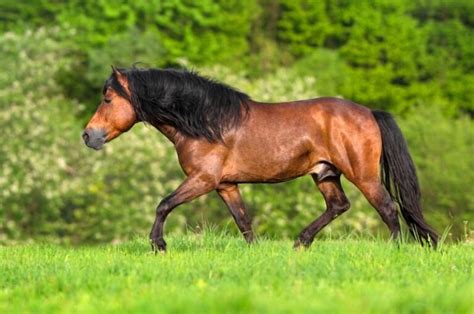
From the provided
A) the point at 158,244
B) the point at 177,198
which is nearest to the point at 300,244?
the point at 177,198

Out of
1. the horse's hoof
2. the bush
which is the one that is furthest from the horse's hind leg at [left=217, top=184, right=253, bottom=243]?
the bush

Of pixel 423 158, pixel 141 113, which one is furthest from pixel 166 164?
pixel 141 113

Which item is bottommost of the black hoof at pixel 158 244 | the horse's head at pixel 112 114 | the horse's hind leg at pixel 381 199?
the black hoof at pixel 158 244

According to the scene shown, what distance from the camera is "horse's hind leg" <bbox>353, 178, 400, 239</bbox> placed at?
524 inches

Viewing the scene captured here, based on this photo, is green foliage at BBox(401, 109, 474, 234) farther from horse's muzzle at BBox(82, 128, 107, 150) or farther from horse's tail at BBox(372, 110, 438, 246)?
horse's muzzle at BBox(82, 128, 107, 150)

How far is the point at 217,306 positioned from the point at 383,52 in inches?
3072

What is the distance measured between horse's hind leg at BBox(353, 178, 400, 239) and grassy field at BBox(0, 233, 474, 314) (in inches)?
11.9

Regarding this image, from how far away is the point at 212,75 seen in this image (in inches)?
2195

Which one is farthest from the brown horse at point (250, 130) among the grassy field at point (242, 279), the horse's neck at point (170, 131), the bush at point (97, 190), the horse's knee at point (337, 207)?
the bush at point (97, 190)

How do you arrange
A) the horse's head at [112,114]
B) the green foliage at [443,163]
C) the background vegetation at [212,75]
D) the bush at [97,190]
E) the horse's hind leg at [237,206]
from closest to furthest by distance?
1. the horse's head at [112,114]
2. the horse's hind leg at [237,206]
3. the bush at [97,190]
4. the background vegetation at [212,75]
5. the green foliage at [443,163]

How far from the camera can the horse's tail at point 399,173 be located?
13.5m

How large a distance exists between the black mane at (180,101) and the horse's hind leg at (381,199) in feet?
5.56

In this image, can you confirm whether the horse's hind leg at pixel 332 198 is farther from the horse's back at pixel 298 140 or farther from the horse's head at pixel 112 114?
the horse's head at pixel 112 114

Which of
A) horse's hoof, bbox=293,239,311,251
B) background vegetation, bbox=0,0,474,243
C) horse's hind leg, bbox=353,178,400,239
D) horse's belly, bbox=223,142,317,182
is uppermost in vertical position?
horse's belly, bbox=223,142,317,182
